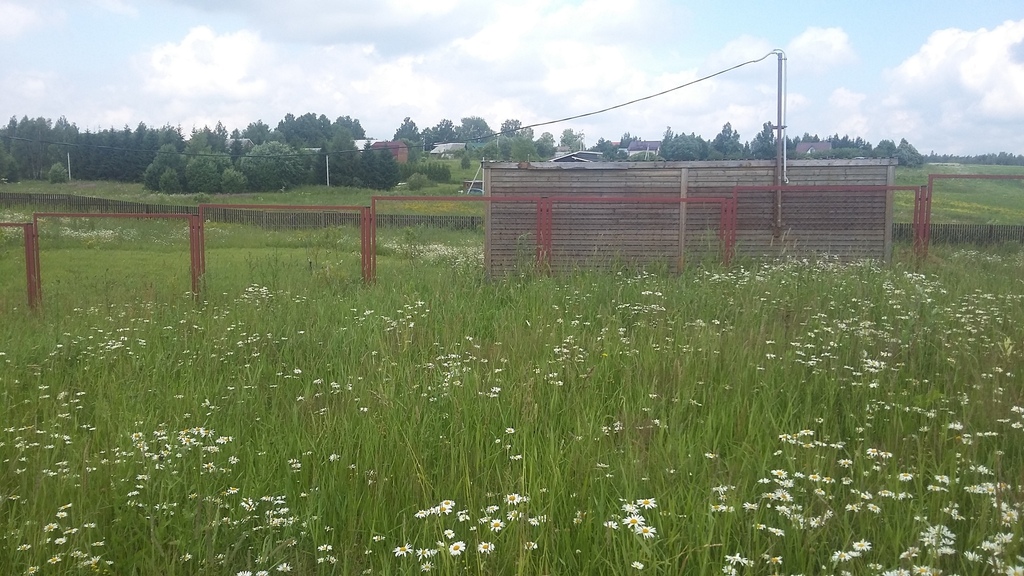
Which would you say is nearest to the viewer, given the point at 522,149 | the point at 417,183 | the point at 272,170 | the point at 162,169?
the point at 522,149

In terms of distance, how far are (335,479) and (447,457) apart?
0.55m

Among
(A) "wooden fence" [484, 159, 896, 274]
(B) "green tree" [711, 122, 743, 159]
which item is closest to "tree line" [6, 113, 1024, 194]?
(B) "green tree" [711, 122, 743, 159]

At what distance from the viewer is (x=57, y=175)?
69.9 metres

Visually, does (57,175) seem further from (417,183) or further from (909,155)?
(909,155)

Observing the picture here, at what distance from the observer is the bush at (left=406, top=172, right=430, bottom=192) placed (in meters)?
55.3

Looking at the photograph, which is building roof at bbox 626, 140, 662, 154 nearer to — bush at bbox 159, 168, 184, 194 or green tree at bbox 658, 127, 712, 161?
green tree at bbox 658, 127, 712, 161

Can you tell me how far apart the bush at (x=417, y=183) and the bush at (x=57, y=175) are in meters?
36.5

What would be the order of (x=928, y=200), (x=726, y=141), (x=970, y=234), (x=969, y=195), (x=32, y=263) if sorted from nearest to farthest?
1. (x=32, y=263)
2. (x=928, y=200)
3. (x=970, y=234)
4. (x=969, y=195)
5. (x=726, y=141)

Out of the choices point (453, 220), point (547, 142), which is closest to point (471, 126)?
point (547, 142)

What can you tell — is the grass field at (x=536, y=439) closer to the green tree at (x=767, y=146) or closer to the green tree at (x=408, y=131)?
the green tree at (x=767, y=146)

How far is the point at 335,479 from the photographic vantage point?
3457 mm

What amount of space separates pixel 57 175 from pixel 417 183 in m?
38.9

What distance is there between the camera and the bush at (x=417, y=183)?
55.3m

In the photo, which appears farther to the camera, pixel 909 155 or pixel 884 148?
pixel 884 148
